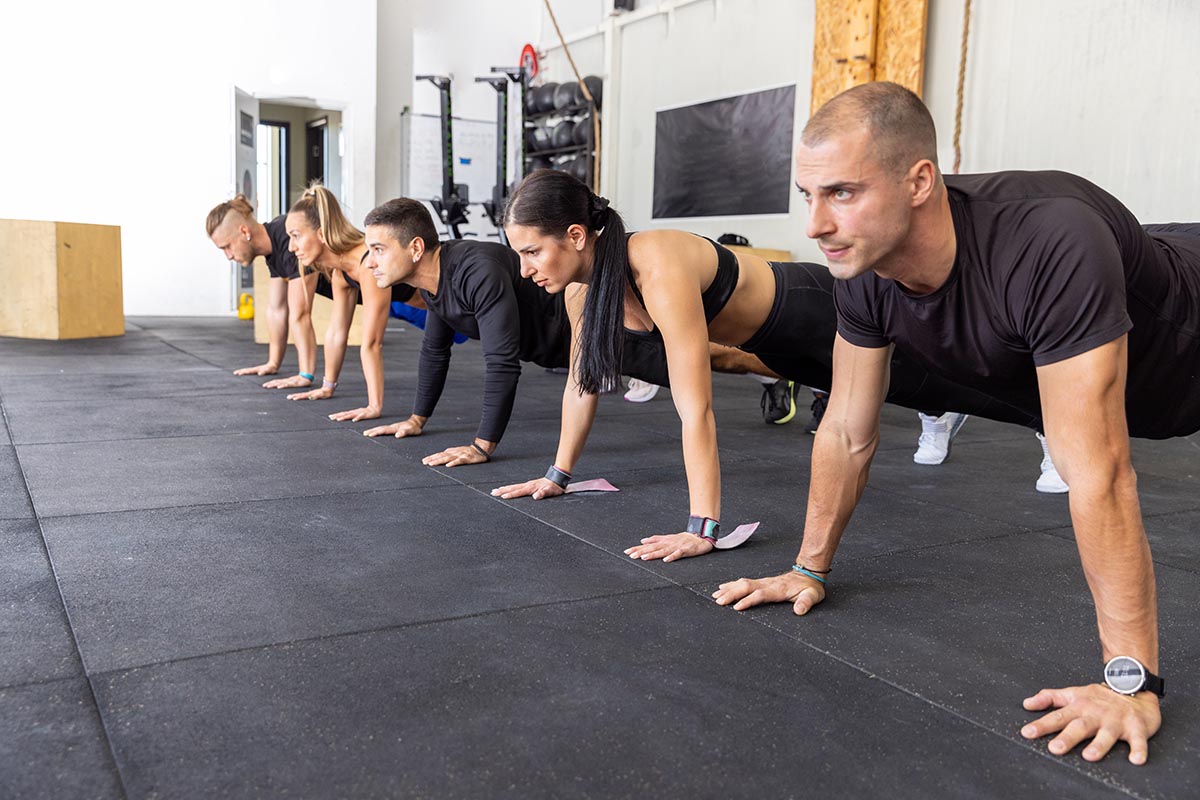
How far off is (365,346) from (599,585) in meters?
2.10

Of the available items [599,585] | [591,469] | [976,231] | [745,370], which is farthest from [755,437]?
[976,231]

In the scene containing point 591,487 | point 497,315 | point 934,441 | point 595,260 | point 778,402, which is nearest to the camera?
point 595,260

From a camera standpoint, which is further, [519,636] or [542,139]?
[542,139]

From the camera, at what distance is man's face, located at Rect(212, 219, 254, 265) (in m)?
4.50

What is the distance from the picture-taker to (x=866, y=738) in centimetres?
128

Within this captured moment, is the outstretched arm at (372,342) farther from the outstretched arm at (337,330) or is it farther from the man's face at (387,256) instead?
the man's face at (387,256)

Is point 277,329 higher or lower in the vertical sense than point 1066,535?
higher

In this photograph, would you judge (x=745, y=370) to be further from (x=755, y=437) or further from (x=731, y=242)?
(x=731, y=242)

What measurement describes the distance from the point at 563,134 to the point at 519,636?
8.55m

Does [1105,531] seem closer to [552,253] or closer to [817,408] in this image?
[552,253]

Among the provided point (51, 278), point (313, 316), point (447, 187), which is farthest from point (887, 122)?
point (447, 187)

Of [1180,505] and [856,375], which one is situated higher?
[856,375]

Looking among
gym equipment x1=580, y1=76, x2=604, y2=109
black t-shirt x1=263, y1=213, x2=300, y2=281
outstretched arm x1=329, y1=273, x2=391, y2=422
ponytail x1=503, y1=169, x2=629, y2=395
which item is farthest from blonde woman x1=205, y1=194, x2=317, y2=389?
gym equipment x1=580, y1=76, x2=604, y2=109

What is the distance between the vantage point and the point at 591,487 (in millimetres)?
2748
